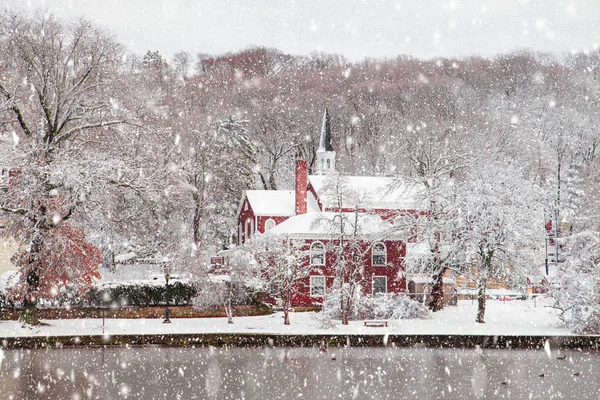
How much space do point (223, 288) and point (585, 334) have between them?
53.9ft

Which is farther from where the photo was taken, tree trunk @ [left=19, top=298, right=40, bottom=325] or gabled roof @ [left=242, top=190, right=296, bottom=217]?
gabled roof @ [left=242, top=190, right=296, bottom=217]

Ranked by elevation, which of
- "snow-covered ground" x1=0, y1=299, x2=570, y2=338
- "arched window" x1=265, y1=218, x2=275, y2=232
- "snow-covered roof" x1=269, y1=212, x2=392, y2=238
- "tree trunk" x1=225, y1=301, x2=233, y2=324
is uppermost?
"arched window" x1=265, y1=218, x2=275, y2=232

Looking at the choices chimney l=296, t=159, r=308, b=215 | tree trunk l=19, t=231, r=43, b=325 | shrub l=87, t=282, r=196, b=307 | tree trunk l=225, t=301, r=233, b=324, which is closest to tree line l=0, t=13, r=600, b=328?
tree trunk l=19, t=231, r=43, b=325

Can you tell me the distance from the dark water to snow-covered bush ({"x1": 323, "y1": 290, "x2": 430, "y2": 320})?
568 centimetres

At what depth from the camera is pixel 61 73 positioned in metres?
31.4

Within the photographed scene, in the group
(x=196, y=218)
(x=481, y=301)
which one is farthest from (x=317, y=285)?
(x=196, y=218)

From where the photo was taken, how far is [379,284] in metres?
37.2

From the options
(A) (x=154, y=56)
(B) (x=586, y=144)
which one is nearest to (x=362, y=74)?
(A) (x=154, y=56)

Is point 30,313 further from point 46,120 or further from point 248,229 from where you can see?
point 248,229

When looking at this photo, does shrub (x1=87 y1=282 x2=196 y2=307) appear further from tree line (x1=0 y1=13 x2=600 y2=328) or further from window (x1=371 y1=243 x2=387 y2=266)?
window (x1=371 y1=243 x2=387 y2=266)

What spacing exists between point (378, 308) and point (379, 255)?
537 cm

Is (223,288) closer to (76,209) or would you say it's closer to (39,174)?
(76,209)

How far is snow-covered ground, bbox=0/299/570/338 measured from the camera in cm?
2786

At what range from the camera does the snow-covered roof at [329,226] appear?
34.5m
